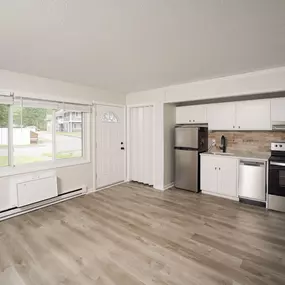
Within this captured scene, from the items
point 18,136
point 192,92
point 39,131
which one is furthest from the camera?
point 192,92

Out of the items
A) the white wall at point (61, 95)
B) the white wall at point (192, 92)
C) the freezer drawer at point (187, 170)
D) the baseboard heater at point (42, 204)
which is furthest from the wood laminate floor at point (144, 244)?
the white wall at point (192, 92)

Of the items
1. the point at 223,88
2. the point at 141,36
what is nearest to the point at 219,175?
the point at 223,88

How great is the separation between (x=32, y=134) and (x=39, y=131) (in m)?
0.14

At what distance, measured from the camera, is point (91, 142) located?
14.1ft

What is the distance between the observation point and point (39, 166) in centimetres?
359

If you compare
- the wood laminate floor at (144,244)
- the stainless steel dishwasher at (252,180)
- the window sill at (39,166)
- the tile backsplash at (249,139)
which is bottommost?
the wood laminate floor at (144,244)

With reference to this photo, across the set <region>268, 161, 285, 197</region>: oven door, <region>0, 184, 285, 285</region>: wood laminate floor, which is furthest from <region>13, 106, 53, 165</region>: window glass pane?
<region>268, 161, 285, 197</region>: oven door

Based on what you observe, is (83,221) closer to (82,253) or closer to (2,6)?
(82,253)

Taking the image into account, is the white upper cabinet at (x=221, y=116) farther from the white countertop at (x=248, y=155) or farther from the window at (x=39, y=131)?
the window at (x=39, y=131)

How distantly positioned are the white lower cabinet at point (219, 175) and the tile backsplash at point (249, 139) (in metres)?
0.59

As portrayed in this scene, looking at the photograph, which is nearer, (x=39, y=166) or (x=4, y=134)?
(x=4, y=134)

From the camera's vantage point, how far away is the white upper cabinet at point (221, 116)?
396 centimetres

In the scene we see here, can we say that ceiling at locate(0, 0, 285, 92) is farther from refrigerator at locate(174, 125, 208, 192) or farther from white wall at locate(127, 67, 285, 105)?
refrigerator at locate(174, 125, 208, 192)

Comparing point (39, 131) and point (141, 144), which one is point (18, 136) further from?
point (141, 144)
